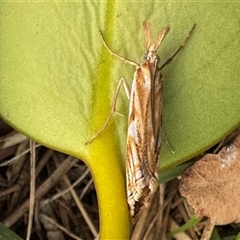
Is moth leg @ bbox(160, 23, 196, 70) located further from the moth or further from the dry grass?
the dry grass

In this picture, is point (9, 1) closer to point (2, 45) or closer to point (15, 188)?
point (2, 45)

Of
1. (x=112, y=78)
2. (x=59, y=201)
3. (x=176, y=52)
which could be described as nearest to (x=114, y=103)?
(x=112, y=78)

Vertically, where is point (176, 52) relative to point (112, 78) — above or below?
above

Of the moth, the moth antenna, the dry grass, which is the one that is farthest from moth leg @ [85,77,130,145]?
the dry grass

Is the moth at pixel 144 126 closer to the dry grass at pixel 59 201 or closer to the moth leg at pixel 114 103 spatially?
the moth leg at pixel 114 103

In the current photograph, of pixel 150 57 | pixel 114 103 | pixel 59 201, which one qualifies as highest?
pixel 150 57

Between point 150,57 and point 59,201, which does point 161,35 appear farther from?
point 59,201
